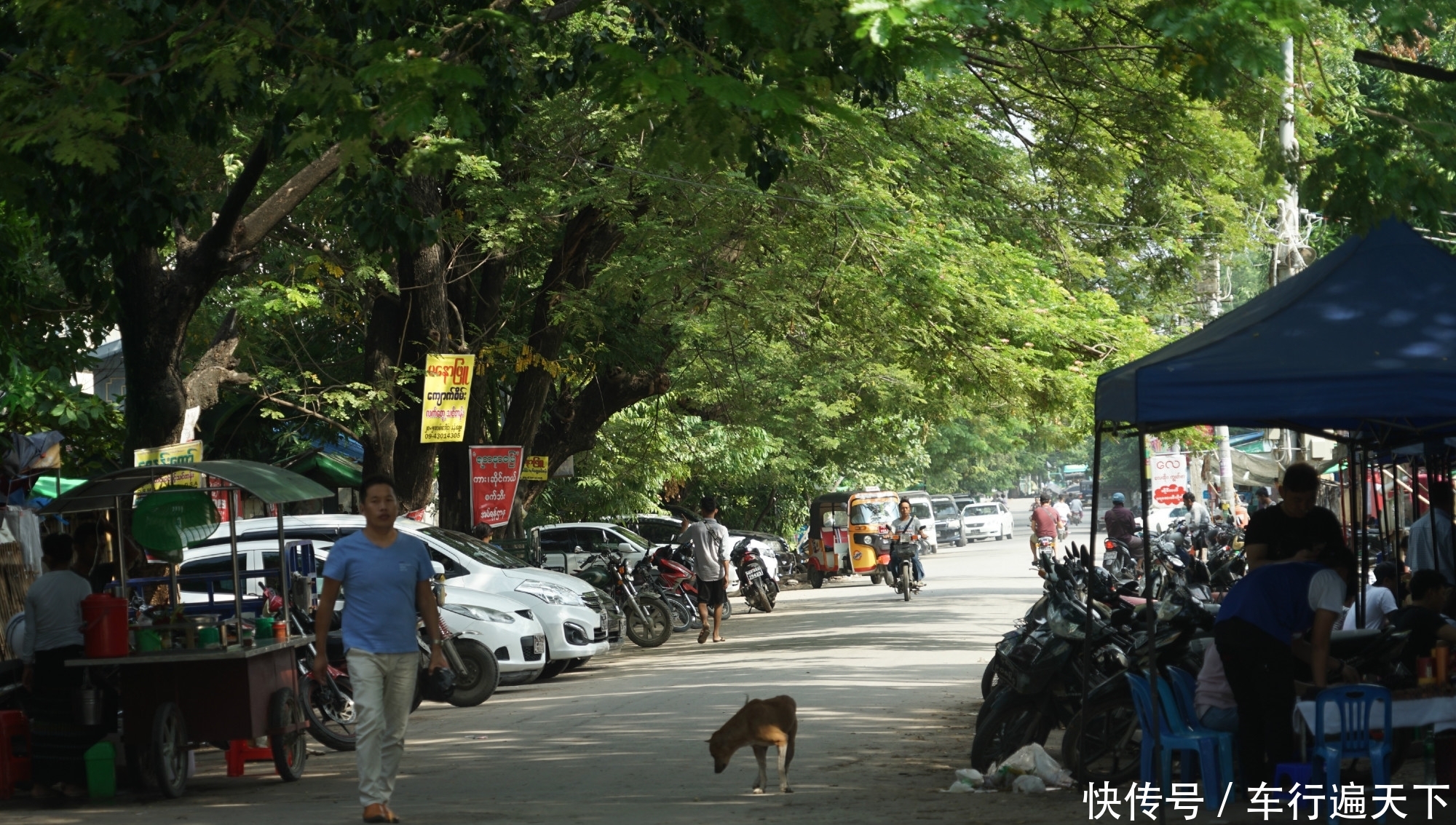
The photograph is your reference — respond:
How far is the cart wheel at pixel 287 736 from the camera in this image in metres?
10.0

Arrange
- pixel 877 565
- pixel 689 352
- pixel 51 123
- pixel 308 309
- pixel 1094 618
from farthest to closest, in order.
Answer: pixel 877 565, pixel 689 352, pixel 308 309, pixel 1094 618, pixel 51 123

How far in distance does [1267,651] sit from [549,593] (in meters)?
10.3

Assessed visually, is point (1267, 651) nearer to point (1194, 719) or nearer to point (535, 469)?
point (1194, 719)

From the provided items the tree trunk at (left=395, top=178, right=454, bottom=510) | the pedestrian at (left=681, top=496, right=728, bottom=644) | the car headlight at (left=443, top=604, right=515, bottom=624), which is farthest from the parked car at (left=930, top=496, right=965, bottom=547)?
the car headlight at (left=443, top=604, right=515, bottom=624)

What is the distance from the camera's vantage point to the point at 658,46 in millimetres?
Result: 9797

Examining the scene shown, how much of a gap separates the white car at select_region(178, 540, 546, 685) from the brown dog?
Answer: 644cm

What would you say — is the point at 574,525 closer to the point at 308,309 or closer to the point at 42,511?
the point at 308,309

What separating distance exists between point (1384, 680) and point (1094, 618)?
164cm

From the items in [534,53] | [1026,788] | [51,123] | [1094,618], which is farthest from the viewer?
[534,53]

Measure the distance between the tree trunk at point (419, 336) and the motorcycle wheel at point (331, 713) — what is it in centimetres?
714

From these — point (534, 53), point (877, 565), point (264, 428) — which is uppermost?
point (534, 53)

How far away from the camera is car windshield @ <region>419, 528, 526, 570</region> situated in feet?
53.6

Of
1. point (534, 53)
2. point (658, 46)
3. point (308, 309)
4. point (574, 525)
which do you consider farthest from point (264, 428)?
point (658, 46)

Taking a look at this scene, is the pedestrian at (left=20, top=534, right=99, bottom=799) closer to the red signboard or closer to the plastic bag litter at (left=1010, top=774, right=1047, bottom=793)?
the plastic bag litter at (left=1010, top=774, right=1047, bottom=793)
